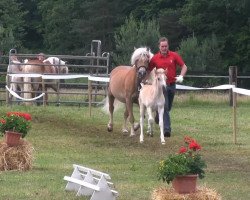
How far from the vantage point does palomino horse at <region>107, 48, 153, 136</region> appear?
737 inches

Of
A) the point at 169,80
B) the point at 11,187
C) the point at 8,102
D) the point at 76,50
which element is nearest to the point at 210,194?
the point at 11,187

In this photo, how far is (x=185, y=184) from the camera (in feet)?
32.6

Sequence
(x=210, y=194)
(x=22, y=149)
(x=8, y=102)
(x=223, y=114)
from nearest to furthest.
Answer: (x=210, y=194) → (x=22, y=149) → (x=223, y=114) → (x=8, y=102)

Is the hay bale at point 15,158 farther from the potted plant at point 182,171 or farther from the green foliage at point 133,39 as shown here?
the green foliage at point 133,39

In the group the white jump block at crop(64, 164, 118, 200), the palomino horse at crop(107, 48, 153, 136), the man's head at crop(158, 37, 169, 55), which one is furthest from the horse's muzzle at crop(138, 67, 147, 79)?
the white jump block at crop(64, 164, 118, 200)

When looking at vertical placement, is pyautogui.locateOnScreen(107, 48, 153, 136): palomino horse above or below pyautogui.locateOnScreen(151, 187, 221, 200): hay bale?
above

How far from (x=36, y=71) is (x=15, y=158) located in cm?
1576

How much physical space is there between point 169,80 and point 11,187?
738cm

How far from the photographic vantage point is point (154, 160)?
49.6 ft

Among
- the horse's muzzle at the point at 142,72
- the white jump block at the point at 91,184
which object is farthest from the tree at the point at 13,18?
the white jump block at the point at 91,184

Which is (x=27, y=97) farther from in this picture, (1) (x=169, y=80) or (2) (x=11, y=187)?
(2) (x=11, y=187)

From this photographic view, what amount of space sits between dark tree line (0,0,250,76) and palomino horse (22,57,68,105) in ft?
89.9

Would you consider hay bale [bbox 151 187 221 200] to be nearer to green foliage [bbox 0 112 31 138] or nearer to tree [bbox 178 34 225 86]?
green foliage [bbox 0 112 31 138]

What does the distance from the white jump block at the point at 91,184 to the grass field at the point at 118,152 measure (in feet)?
0.49
